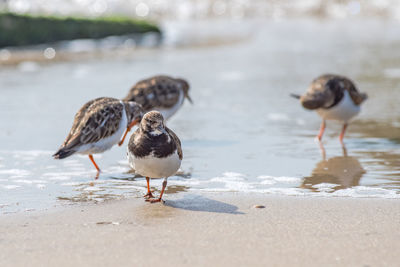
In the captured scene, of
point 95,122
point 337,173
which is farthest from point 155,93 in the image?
point 337,173

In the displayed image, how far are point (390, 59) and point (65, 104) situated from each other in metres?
16.1

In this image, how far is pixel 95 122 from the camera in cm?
827

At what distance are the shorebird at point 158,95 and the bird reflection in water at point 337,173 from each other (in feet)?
9.21

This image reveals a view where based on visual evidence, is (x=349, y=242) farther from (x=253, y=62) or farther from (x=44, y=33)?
(x=44, y=33)

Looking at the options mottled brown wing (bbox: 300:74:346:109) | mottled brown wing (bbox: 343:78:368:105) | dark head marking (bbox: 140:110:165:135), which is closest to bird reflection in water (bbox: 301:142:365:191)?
mottled brown wing (bbox: 300:74:346:109)

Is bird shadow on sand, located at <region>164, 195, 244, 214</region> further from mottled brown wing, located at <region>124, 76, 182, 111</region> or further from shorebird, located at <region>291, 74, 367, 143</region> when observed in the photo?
shorebird, located at <region>291, 74, 367, 143</region>

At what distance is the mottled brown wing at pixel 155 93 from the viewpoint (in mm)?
10625

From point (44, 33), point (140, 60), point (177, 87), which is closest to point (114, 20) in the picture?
point (44, 33)

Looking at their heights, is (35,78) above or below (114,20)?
below

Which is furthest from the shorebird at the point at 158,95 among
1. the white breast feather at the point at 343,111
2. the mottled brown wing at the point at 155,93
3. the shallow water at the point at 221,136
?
the white breast feather at the point at 343,111

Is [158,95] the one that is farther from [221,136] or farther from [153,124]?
[153,124]

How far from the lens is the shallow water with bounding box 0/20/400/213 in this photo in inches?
306

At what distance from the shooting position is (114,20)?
40.2 metres

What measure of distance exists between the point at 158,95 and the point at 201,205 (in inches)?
166
